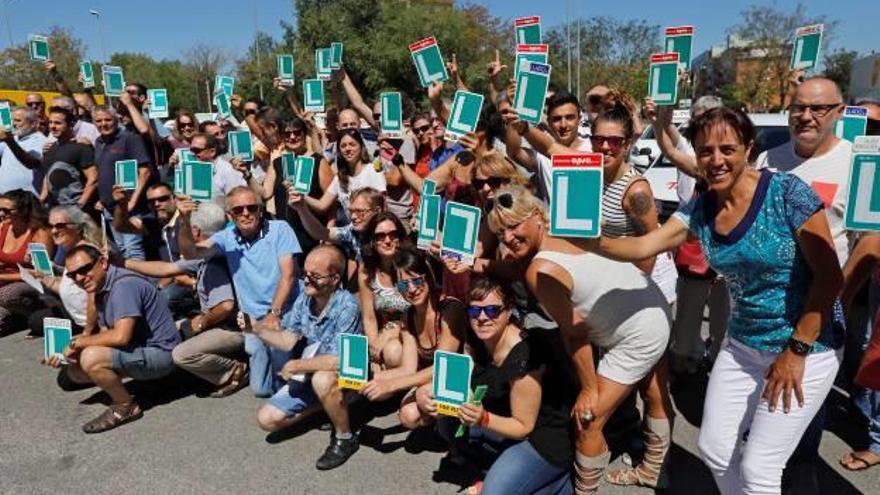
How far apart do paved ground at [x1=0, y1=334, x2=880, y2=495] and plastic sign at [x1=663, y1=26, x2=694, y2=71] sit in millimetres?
2153

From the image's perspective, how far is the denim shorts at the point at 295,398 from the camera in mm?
3703

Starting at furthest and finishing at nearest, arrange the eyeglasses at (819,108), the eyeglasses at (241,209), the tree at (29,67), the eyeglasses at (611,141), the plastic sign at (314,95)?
the tree at (29,67) → the plastic sign at (314,95) → the eyeglasses at (241,209) → the eyeglasses at (611,141) → the eyeglasses at (819,108)

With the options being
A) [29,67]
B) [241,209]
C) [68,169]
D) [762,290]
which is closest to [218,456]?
[241,209]

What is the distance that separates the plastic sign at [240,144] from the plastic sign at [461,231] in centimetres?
251

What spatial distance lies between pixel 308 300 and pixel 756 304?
103 inches

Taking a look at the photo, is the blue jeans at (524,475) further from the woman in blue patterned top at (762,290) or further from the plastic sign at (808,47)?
the plastic sign at (808,47)

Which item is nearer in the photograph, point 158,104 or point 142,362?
point 142,362

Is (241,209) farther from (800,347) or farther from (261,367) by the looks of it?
(800,347)

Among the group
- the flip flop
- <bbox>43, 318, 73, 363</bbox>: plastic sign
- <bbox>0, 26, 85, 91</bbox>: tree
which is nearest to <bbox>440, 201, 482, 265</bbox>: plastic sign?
the flip flop

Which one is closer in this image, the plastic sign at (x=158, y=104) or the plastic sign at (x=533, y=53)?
the plastic sign at (x=533, y=53)

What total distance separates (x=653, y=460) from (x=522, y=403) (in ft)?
2.70

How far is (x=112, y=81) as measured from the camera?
6.44 metres

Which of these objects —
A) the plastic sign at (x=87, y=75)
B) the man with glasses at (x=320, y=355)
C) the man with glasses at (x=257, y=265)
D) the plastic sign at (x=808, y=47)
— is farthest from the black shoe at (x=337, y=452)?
the plastic sign at (x=87, y=75)

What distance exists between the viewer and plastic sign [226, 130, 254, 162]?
16.1ft
